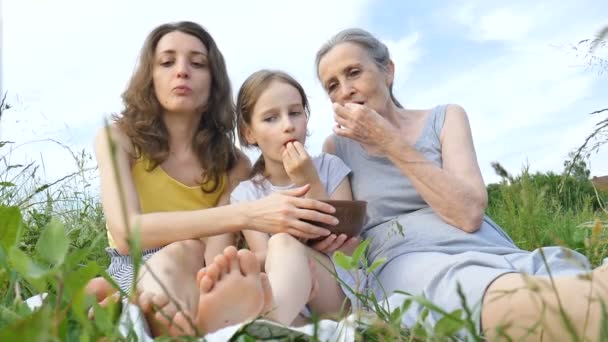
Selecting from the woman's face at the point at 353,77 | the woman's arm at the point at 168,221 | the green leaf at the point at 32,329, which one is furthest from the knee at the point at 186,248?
the green leaf at the point at 32,329

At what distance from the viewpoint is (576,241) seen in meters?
3.51

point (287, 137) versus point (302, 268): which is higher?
point (287, 137)

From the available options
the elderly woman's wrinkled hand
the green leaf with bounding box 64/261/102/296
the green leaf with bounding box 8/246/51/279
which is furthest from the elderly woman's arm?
the green leaf with bounding box 8/246/51/279

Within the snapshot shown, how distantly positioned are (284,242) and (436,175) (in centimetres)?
59

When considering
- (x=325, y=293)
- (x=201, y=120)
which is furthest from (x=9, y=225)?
(x=201, y=120)

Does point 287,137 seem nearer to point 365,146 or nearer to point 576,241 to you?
point 365,146

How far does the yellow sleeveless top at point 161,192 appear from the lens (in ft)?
8.86

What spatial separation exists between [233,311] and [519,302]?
0.72 metres

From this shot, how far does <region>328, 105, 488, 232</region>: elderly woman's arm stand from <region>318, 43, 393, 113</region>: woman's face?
215 mm

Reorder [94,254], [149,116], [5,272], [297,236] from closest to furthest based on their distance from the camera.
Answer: [5,272] → [297,236] → [149,116] → [94,254]

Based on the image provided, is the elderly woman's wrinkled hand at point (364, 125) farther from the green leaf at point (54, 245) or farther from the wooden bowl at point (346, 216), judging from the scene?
the green leaf at point (54, 245)

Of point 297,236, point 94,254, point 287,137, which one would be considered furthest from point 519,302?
point 94,254

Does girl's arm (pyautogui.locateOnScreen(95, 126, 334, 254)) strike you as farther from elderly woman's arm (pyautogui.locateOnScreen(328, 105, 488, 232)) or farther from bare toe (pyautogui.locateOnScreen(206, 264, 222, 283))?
bare toe (pyautogui.locateOnScreen(206, 264, 222, 283))

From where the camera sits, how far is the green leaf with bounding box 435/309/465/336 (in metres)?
0.84
